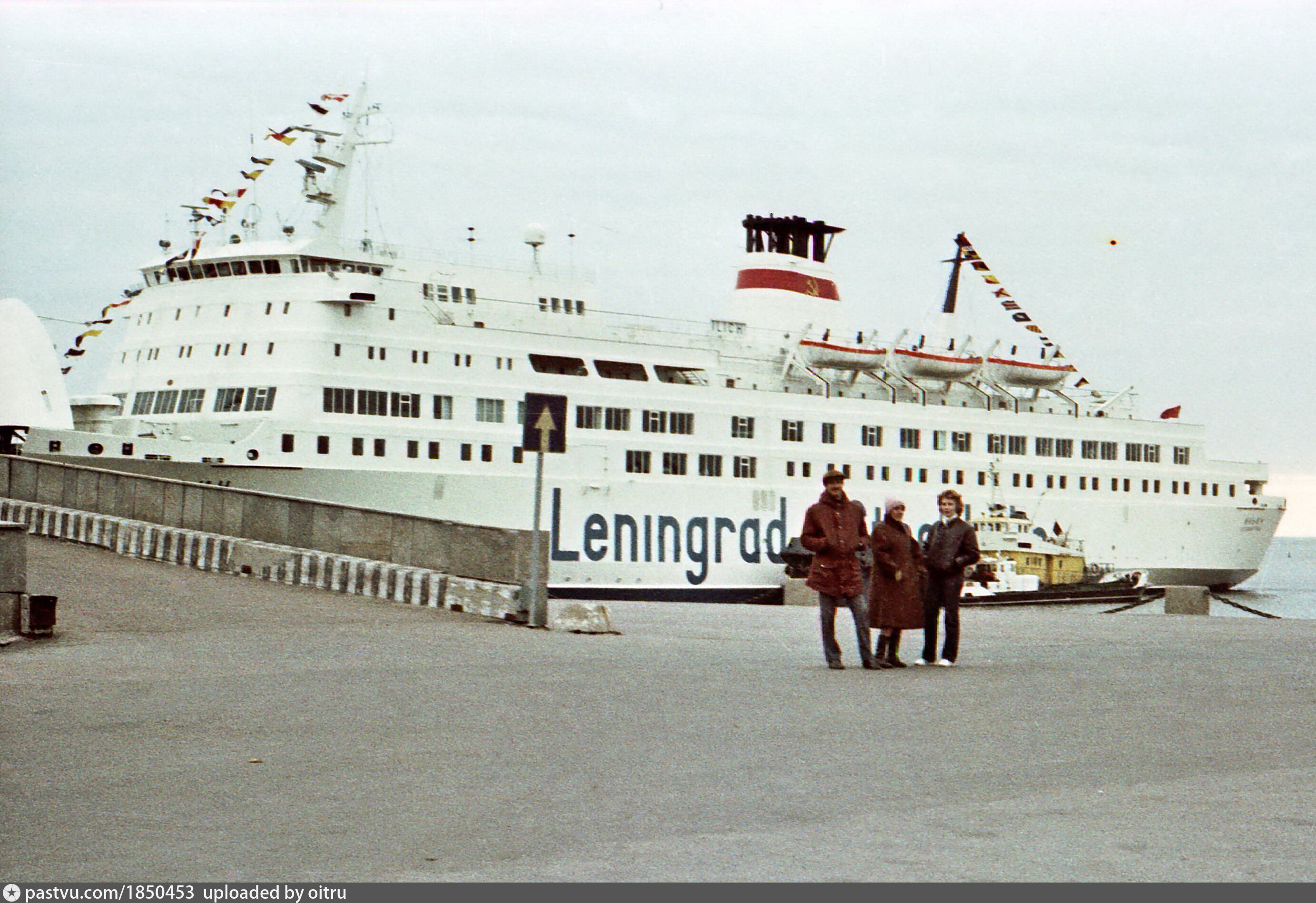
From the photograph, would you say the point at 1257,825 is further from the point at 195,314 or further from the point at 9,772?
the point at 195,314

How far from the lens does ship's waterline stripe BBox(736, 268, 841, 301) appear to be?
47719mm

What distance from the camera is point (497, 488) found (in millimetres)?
37062

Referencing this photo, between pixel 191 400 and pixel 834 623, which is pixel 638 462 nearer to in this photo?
pixel 191 400

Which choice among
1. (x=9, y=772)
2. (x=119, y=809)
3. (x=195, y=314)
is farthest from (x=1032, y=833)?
(x=195, y=314)

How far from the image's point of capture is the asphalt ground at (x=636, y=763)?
496cm

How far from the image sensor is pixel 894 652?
38.9 ft

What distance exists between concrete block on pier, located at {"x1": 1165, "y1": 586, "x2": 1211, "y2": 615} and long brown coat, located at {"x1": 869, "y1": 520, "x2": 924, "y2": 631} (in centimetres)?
1279

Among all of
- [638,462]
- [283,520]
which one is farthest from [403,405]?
[283,520]

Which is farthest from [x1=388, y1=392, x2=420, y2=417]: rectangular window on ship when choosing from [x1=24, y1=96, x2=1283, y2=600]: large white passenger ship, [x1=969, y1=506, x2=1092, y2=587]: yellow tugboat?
[x1=969, y1=506, x2=1092, y2=587]: yellow tugboat

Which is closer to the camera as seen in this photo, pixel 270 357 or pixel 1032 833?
pixel 1032 833

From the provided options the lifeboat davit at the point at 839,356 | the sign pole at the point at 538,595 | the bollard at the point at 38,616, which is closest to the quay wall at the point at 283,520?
the sign pole at the point at 538,595

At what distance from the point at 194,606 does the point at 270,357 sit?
20891mm

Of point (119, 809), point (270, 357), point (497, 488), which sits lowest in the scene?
point (119, 809)

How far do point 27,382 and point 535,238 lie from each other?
13.6m
